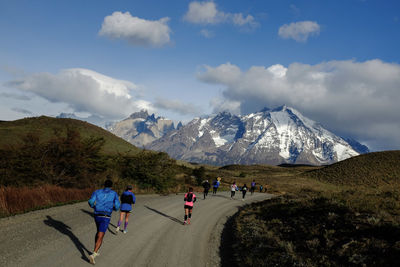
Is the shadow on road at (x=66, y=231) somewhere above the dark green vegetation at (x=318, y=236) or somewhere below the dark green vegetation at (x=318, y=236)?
below

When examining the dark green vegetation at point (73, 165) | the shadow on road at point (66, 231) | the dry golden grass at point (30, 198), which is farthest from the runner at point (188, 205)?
the dark green vegetation at point (73, 165)

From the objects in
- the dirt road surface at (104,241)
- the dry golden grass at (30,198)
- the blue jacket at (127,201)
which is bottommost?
the dirt road surface at (104,241)

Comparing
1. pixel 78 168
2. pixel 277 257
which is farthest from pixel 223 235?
pixel 78 168

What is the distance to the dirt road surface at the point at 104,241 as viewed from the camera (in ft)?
24.9

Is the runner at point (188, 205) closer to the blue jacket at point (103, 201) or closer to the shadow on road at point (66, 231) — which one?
the shadow on road at point (66, 231)

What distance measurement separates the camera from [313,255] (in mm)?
8906

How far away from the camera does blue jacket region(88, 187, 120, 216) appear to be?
8008 mm

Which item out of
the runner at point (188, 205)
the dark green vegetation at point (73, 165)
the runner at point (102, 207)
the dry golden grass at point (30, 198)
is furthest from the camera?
the dark green vegetation at point (73, 165)

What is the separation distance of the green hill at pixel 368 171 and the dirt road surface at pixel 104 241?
72.9 metres

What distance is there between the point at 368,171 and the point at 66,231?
8723cm

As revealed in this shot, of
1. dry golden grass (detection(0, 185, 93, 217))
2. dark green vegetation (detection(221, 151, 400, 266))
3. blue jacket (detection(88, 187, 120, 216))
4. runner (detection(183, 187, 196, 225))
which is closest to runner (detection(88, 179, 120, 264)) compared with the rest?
blue jacket (detection(88, 187, 120, 216))

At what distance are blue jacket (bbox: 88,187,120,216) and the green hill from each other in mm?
77086

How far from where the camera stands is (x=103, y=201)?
8.09 m

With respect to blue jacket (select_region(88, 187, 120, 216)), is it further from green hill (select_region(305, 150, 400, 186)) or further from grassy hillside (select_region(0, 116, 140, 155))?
green hill (select_region(305, 150, 400, 186))
